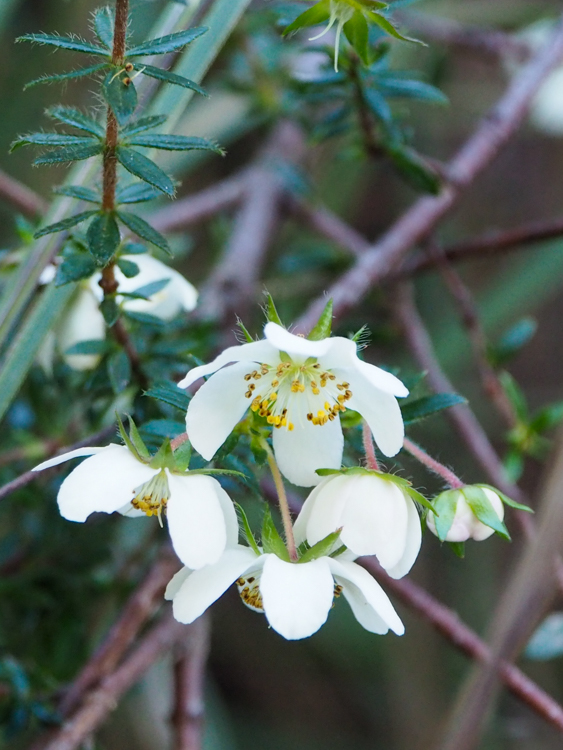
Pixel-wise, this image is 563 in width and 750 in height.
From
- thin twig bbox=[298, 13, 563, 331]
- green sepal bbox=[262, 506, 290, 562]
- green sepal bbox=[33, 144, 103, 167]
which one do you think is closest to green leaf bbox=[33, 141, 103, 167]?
green sepal bbox=[33, 144, 103, 167]

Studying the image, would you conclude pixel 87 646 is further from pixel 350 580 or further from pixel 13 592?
pixel 350 580

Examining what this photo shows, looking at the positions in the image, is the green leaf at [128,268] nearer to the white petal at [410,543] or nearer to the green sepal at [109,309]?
the green sepal at [109,309]

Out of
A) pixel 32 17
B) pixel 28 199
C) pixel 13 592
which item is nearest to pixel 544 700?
pixel 13 592

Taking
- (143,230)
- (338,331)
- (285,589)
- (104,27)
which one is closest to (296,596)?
(285,589)

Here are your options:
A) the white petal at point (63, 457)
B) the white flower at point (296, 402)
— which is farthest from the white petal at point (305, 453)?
the white petal at point (63, 457)

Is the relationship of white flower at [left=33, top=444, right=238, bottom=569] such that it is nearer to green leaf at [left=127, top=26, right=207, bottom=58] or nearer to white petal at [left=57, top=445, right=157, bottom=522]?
white petal at [left=57, top=445, right=157, bottom=522]
